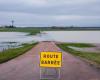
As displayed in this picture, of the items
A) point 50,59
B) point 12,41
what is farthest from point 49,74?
point 12,41

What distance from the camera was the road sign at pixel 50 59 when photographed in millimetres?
15031

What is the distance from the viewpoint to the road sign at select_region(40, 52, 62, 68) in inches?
592

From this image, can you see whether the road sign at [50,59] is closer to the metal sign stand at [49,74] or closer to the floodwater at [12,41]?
the metal sign stand at [49,74]

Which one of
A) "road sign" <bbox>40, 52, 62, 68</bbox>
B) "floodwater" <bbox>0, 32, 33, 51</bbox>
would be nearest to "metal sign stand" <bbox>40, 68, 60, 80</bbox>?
"road sign" <bbox>40, 52, 62, 68</bbox>

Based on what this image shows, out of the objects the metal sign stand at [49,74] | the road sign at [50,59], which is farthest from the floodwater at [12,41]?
the road sign at [50,59]

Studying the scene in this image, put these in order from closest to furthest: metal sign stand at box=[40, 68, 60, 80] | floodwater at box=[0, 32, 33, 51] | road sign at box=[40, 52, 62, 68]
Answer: road sign at box=[40, 52, 62, 68]
metal sign stand at box=[40, 68, 60, 80]
floodwater at box=[0, 32, 33, 51]

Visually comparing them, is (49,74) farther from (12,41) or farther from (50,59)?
(12,41)

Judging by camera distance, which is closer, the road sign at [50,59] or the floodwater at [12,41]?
the road sign at [50,59]

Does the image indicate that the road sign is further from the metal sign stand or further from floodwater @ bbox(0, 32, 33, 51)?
floodwater @ bbox(0, 32, 33, 51)

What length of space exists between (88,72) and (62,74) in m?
1.84

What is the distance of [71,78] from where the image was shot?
16.2 meters

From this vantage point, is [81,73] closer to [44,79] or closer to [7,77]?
[44,79]

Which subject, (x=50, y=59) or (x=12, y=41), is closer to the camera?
(x=50, y=59)

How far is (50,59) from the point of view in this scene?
15086 mm
